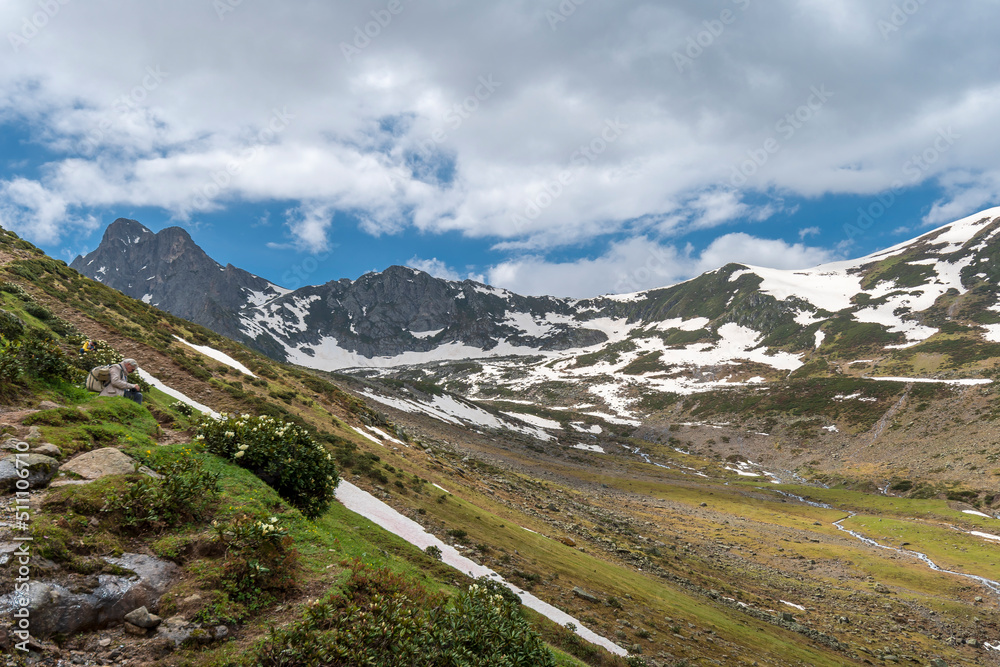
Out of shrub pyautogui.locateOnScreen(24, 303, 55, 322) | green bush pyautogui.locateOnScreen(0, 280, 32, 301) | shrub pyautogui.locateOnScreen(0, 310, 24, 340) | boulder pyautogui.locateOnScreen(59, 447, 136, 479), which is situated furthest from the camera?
green bush pyautogui.locateOnScreen(0, 280, 32, 301)

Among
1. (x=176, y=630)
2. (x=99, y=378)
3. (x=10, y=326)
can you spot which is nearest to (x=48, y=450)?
(x=176, y=630)

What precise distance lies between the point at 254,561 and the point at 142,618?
1.62 meters

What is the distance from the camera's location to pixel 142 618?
6.24 meters

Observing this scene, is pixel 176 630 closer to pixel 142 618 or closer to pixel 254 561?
pixel 142 618

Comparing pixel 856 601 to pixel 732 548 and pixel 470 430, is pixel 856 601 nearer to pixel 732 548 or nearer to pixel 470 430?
pixel 732 548

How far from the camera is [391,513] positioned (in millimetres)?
16609

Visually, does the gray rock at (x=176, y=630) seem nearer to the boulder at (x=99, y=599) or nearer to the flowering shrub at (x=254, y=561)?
the boulder at (x=99, y=599)

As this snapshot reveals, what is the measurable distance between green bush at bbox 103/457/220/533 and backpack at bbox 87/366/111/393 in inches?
225

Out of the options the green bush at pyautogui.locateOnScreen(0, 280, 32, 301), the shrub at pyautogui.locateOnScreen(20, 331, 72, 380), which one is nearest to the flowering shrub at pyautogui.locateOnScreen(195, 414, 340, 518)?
the shrub at pyautogui.locateOnScreen(20, 331, 72, 380)

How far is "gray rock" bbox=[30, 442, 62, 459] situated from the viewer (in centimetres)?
825

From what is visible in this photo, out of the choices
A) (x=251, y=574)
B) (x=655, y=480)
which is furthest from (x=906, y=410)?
(x=251, y=574)

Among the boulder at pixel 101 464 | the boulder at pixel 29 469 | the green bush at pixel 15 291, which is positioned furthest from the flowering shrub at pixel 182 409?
the green bush at pixel 15 291

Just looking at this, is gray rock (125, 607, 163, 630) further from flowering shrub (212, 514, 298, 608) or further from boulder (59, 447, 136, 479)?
boulder (59, 447, 136, 479)

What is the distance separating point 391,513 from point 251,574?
31.0ft
